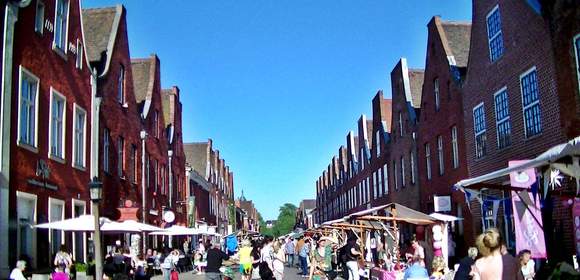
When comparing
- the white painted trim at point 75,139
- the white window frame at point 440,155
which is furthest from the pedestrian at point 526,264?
the white painted trim at point 75,139

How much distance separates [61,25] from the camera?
19094mm

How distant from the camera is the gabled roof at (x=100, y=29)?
24.2 metres

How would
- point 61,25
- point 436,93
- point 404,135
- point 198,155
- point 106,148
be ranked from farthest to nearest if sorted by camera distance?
point 198,155 → point 404,135 → point 436,93 → point 106,148 → point 61,25

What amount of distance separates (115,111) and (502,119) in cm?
1419

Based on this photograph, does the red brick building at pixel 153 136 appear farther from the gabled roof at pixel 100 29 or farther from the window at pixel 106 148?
the window at pixel 106 148

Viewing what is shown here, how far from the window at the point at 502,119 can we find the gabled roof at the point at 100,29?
45.9ft

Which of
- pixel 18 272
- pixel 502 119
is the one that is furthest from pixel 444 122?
pixel 18 272

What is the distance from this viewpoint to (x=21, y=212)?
15617 mm

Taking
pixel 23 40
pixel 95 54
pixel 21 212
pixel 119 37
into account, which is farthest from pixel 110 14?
pixel 21 212

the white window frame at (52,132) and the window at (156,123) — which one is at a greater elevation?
the window at (156,123)

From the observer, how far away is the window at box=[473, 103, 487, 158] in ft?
68.1

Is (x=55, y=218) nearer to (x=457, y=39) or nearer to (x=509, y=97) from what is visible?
(x=509, y=97)

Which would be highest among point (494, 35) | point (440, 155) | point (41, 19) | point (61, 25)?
point (61, 25)

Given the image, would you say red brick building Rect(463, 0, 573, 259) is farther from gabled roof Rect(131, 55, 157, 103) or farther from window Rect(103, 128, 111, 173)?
gabled roof Rect(131, 55, 157, 103)
